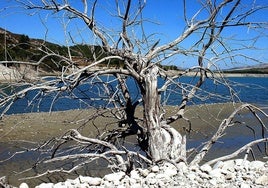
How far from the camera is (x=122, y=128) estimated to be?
773 cm

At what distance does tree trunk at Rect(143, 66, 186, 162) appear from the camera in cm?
665

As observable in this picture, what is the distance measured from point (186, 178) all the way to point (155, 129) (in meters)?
1.41

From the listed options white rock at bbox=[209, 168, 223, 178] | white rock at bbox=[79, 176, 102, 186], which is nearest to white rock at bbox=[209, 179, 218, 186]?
white rock at bbox=[209, 168, 223, 178]

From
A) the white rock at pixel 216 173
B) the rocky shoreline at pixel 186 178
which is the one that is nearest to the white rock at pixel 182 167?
the rocky shoreline at pixel 186 178

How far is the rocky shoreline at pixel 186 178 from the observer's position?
5.29 meters

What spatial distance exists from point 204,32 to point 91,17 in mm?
1843

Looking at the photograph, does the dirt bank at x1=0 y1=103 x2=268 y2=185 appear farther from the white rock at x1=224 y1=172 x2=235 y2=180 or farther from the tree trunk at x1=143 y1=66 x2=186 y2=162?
the white rock at x1=224 y1=172 x2=235 y2=180

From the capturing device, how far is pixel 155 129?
22.0 feet

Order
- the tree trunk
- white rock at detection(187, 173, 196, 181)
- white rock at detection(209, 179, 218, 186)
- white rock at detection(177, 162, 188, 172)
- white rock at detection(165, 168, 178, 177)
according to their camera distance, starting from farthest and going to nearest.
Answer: the tree trunk, white rock at detection(177, 162, 188, 172), white rock at detection(165, 168, 178, 177), white rock at detection(187, 173, 196, 181), white rock at detection(209, 179, 218, 186)

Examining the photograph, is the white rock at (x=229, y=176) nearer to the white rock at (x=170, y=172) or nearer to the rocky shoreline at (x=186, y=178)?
the rocky shoreline at (x=186, y=178)

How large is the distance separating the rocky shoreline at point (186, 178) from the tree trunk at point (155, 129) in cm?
80

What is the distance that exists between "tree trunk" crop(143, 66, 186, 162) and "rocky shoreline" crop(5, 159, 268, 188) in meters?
0.80

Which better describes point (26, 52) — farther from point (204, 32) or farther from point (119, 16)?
point (204, 32)

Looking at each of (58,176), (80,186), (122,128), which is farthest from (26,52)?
(58,176)
